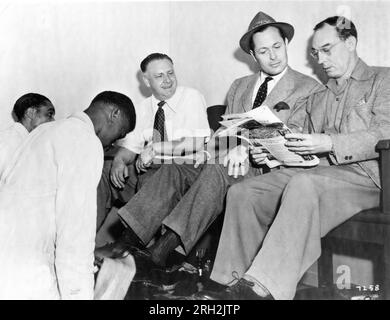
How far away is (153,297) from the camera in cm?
215

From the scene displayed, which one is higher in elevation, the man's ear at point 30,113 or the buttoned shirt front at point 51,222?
the man's ear at point 30,113

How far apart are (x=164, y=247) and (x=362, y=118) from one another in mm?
1113

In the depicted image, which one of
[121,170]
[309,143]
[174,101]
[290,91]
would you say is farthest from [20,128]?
[309,143]

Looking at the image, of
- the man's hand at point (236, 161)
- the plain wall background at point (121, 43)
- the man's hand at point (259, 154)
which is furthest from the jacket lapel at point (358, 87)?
the plain wall background at point (121, 43)

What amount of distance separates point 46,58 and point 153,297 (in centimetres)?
204

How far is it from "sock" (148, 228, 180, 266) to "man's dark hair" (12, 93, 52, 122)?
1579 mm

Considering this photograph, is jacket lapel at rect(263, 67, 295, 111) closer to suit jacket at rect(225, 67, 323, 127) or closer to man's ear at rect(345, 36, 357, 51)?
suit jacket at rect(225, 67, 323, 127)

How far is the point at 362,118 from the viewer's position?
7.23 ft

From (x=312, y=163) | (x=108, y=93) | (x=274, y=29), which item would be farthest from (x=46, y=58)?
(x=312, y=163)

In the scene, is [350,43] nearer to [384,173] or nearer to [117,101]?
[384,173]

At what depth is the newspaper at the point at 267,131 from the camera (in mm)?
1994

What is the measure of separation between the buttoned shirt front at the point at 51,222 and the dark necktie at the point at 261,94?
1.13 m

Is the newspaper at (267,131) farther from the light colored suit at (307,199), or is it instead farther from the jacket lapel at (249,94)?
the jacket lapel at (249,94)
